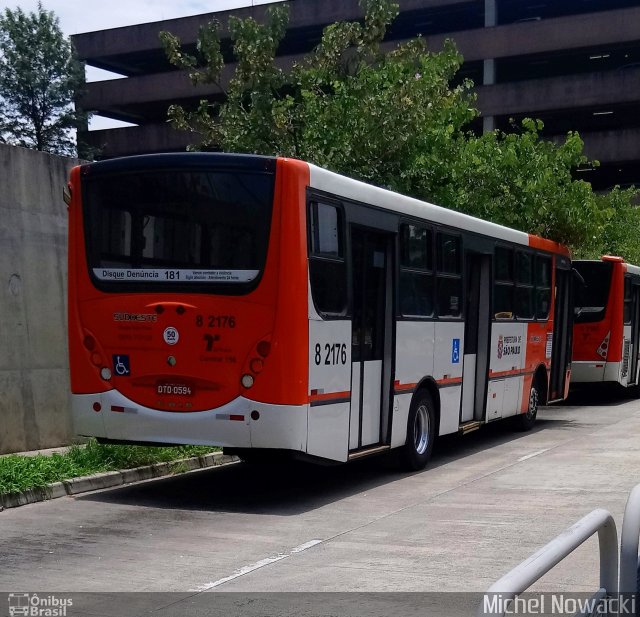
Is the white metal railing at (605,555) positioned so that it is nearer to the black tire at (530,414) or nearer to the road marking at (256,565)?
the road marking at (256,565)

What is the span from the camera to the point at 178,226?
33.7ft

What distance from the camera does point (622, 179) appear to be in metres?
63.1

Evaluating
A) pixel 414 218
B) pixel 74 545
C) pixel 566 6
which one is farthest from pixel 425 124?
pixel 566 6

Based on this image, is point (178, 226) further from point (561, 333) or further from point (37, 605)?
point (561, 333)

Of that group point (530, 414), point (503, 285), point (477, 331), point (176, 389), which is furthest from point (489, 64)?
point (176, 389)

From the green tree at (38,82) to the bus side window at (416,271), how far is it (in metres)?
57.2

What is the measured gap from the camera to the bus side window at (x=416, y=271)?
12180 mm

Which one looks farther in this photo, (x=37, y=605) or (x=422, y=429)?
(x=422, y=429)

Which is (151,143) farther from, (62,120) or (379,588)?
(379,588)

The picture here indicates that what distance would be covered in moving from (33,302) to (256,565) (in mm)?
6898

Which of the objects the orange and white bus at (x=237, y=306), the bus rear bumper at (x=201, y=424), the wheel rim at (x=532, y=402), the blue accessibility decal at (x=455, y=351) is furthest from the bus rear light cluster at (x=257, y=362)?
the wheel rim at (x=532, y=402)

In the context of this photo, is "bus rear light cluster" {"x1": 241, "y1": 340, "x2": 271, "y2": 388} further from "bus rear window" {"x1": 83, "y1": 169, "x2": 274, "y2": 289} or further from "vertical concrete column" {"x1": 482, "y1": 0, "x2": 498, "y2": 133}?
"vertical concrete column" {"x1": 482, "y1": 0, "x2": 498, "y2": 133}

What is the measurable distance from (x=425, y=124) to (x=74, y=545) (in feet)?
44.4

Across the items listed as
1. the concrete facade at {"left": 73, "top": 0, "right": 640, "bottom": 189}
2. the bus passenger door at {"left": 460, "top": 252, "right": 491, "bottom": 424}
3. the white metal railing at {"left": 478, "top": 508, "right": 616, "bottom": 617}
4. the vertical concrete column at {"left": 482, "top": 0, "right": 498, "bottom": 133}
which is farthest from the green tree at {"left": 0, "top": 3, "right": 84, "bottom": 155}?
the white metal railing at {"left": 478, "top": 508, "right": 616, "bottom": 617}
